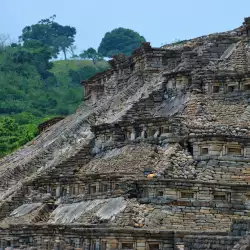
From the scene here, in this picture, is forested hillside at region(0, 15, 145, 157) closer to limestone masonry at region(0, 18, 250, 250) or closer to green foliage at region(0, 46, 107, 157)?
green foliage at region(0, 46, 107, 157)

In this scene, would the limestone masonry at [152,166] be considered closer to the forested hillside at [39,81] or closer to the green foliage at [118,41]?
the forested hillside at [39,81]

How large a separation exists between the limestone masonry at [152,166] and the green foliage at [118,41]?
75312 millimetres

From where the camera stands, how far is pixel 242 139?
39969 millimetres

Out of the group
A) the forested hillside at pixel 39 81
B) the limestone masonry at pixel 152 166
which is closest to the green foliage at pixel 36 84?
the forested hillside at pixel 39 81

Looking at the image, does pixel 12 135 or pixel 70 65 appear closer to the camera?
pixel 12 135

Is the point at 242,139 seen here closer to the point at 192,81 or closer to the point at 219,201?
the point at 219,201

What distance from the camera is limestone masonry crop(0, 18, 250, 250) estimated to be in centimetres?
3750

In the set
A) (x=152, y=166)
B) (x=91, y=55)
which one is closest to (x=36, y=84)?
(x=91, y=55)

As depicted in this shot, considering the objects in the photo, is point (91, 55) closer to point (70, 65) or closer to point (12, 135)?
point (70, 65)

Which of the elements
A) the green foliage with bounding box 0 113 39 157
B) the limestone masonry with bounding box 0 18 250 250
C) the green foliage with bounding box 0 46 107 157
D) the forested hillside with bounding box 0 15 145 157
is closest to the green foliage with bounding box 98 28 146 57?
the forested hillside with bounding box 0 15 145 157

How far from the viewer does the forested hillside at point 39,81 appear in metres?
90.9

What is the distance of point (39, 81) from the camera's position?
10644 cm

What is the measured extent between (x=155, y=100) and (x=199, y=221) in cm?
1023

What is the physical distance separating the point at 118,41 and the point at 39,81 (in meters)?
26.9
